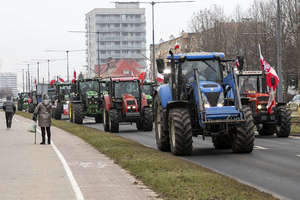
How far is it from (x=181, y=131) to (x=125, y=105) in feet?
48.9

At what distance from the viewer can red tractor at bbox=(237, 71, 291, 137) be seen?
25328 millimetres

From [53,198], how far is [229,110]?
322 inches

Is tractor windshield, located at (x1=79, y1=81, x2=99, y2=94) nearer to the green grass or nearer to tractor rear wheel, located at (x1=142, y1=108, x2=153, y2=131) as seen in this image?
tractor rear wheel, located at (x1=142, y1=108, x2=153, y2=131)

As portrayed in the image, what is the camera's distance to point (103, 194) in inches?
441

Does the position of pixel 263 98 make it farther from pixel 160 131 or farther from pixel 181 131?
pixel 181 131

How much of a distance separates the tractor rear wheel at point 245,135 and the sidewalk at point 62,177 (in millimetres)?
3524

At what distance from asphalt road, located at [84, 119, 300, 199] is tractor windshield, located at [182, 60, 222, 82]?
2.11 metres

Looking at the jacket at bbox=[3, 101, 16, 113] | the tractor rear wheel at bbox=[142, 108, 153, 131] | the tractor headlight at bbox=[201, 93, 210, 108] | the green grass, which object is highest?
the tractor headlight at bbox=[201, 93, 210, 108]

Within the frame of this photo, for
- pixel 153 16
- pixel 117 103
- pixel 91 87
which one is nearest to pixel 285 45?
pixel 153 16

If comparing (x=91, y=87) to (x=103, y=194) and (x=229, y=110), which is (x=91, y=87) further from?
(x=103, y=194)

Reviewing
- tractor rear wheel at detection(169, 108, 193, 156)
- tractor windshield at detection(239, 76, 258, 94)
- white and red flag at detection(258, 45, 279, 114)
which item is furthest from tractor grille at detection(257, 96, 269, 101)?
tractor rear wheel at detection(169, 108, 193, 156)

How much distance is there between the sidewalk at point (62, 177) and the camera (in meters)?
11.3

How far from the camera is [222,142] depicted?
2059 centimetres

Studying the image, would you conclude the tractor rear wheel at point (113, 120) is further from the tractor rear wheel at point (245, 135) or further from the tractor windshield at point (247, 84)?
the tractor rear wheel at point (245, 135)
